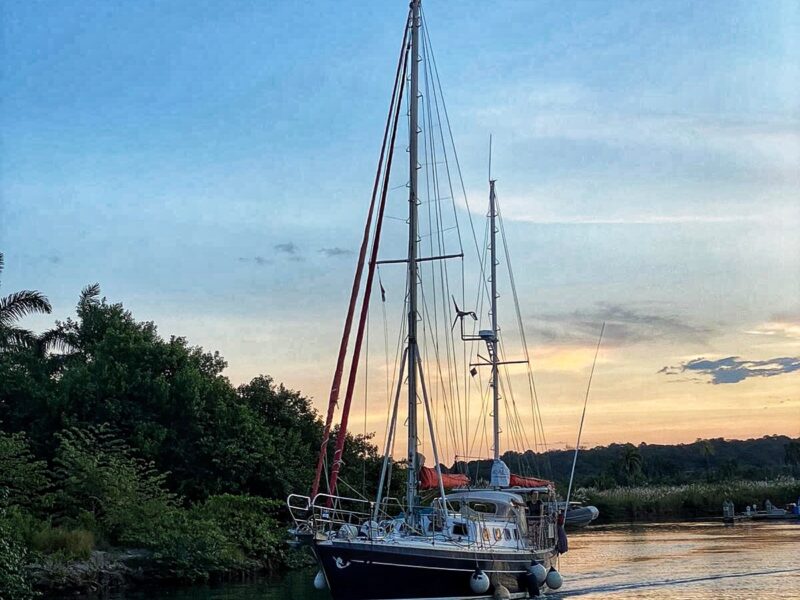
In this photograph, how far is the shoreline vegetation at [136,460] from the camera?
1656 inches

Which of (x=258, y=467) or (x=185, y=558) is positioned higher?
(x=258, y=467)

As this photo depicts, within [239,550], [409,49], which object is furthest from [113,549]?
[409,49]

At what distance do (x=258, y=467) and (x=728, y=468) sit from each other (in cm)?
9666

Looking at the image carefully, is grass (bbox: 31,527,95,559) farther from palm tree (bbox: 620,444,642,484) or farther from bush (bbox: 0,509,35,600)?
palm tree (bbox: 620,444,642,484)

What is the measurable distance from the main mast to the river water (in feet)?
27.4

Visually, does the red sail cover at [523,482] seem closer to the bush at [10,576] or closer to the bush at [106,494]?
the bush at [106,494]

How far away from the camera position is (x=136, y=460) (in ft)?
171

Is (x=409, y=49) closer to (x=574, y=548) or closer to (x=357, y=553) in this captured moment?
(x=357, y=553)

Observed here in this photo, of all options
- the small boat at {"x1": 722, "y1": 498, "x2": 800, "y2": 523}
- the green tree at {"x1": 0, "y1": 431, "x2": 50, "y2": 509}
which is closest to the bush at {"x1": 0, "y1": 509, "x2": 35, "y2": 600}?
the green tree at {"x1": 0, "y1": 431, "x2": 50, "y2": 509}

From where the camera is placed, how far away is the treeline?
4397 centimetres

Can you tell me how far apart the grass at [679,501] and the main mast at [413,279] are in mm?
63537

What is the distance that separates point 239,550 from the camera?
157 feet

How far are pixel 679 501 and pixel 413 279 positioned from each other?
68.3 metres

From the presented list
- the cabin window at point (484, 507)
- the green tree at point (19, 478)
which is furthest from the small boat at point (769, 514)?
the green tree at point (19, 478)
